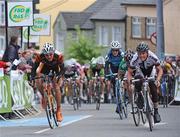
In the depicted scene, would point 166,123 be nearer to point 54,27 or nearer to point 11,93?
point 11,93

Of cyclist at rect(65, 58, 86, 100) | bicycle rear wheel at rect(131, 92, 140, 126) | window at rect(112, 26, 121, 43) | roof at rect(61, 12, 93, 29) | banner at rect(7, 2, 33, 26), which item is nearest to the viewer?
bicycle rear wheel at rect(131, 92, 140, 126)

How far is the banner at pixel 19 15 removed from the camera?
1001 inches

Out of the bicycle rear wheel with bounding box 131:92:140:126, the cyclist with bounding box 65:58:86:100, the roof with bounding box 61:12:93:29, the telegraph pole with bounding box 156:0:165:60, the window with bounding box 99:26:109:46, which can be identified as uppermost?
the roof with bounding box 61:12:93:29

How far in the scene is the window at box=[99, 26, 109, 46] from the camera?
74875 mm

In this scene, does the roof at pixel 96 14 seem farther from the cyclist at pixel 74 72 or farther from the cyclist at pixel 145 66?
the cyclist at pixel 145 66

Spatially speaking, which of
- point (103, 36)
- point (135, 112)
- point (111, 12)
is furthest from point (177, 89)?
point (103, 36)

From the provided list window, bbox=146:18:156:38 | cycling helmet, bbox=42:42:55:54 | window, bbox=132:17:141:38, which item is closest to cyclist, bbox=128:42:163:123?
cycling helmet, bbox=42:42:55:54

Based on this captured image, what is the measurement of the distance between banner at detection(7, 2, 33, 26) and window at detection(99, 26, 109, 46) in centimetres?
4849

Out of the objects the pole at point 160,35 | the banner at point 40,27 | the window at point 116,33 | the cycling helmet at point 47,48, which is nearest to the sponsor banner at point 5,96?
the cycling helmet at point 47,48

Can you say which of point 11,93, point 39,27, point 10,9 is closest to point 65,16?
point 39,27

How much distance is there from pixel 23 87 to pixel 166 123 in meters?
5.25

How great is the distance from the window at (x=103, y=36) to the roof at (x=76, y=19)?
81.0 inches

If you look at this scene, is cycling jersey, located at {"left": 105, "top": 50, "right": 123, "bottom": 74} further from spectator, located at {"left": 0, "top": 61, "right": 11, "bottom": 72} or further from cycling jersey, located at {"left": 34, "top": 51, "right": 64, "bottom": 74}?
cycling jersey, located at {"left": 34, "top": 51, "right": 64, "bottom": 74}

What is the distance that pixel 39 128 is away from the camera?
689 inches
